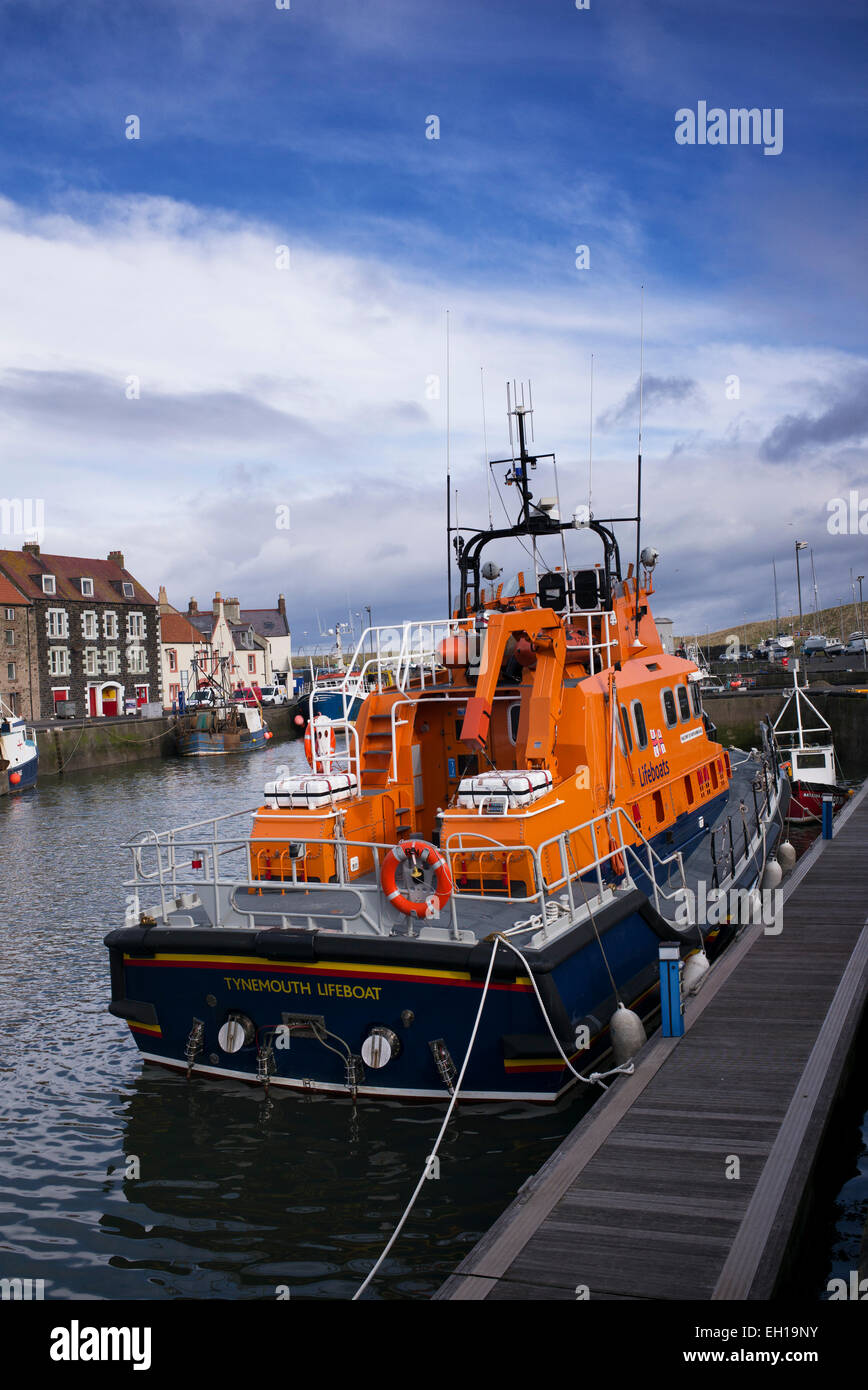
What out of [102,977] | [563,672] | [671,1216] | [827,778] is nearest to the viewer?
[671,1216]

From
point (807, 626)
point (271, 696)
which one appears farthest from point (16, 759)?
point (807, 626)

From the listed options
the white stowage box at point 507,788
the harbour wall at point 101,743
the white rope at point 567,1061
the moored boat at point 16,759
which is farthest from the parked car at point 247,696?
the white rope at point 567,1061

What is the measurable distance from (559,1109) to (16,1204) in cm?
414

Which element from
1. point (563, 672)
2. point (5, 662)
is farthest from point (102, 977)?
point (5, 662)

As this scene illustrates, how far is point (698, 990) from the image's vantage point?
32.4 feet

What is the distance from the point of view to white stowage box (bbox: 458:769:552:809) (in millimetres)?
9117

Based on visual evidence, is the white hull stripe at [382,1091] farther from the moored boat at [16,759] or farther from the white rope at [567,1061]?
the moored boat at [16,759]

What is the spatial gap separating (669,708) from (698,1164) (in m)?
7.13

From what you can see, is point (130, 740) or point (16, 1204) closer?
point (16, 1204)

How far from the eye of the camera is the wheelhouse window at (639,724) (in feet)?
38.0

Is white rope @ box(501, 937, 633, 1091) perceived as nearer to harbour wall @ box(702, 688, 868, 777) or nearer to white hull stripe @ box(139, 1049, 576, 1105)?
white hull stripe @ box(139, 1049, 576, 1105)

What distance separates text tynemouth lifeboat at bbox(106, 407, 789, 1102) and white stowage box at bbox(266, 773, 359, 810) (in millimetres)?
23

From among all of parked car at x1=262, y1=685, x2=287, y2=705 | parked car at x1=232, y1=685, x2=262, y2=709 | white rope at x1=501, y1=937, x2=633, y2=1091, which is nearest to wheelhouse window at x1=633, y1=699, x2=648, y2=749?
white rope at x1=501, y1=937, x2=633, y2=1091

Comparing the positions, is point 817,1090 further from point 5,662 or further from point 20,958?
point 5,662
